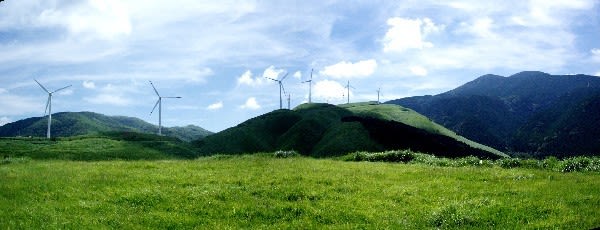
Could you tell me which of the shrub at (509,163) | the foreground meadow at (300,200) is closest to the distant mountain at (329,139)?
Answer: the shrub at (509,163)

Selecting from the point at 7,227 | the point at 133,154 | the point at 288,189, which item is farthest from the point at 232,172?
the point at 133,154

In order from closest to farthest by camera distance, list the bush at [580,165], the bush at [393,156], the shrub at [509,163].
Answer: the bush at [580,165] → the shrub at [509,163] → the bush at [393,156]

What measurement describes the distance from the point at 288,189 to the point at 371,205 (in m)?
5.04

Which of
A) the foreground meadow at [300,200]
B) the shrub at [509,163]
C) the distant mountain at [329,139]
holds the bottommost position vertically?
the foreground meadow at [300,200]

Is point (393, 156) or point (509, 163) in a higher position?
point (393, 156)

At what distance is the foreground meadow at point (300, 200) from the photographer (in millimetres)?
20203

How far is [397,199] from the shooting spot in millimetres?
24859

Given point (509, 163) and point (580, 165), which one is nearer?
point (580, 165)

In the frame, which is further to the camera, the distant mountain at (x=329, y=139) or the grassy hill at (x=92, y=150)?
the distant mountain at (x=329, y=139)

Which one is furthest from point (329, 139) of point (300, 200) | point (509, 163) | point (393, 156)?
point (300, 200)

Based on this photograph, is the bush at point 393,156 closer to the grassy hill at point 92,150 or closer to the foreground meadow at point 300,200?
the foreground meadow at point 300,200

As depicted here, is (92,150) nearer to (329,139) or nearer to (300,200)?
(329,139)

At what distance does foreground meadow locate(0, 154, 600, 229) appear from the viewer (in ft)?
66.3

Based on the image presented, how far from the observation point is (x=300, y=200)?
24.4 metres
